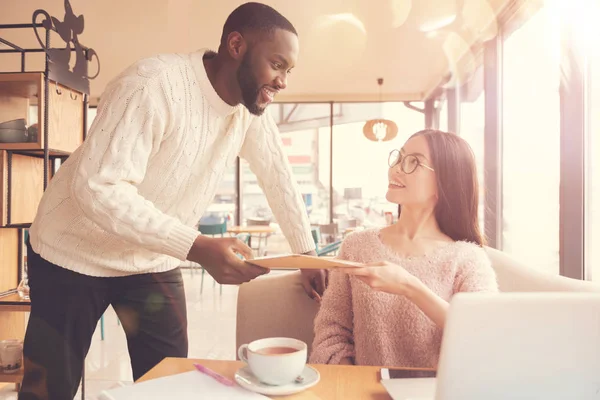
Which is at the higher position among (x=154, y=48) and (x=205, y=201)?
(x=154, y=48)

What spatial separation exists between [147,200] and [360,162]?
6765 millimetres

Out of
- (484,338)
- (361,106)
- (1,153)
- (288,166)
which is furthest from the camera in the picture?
(361,106)

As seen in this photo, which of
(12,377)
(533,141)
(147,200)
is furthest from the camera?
(533,141)

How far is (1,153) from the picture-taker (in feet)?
8.00

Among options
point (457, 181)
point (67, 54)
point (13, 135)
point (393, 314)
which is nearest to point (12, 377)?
point (13, 135)

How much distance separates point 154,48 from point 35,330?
469 centimetres

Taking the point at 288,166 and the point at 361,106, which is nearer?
the point at 288,166

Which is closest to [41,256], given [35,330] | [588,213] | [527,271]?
[35,330]

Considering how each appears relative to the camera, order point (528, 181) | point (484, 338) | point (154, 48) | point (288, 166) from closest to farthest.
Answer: point (484, 338) → point (288, 166) → point (528, 181) → point (154, 48)

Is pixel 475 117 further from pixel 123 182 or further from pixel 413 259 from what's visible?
pixel 123 182

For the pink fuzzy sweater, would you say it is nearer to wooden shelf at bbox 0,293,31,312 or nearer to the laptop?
the laptop

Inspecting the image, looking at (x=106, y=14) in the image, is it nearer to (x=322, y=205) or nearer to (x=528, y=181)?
(x=528, y=181)

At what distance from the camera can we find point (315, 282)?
1477 millimetres

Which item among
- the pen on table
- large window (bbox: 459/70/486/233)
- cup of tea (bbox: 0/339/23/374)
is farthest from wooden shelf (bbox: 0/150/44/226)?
large window (bbox: 459/70/486/233)
